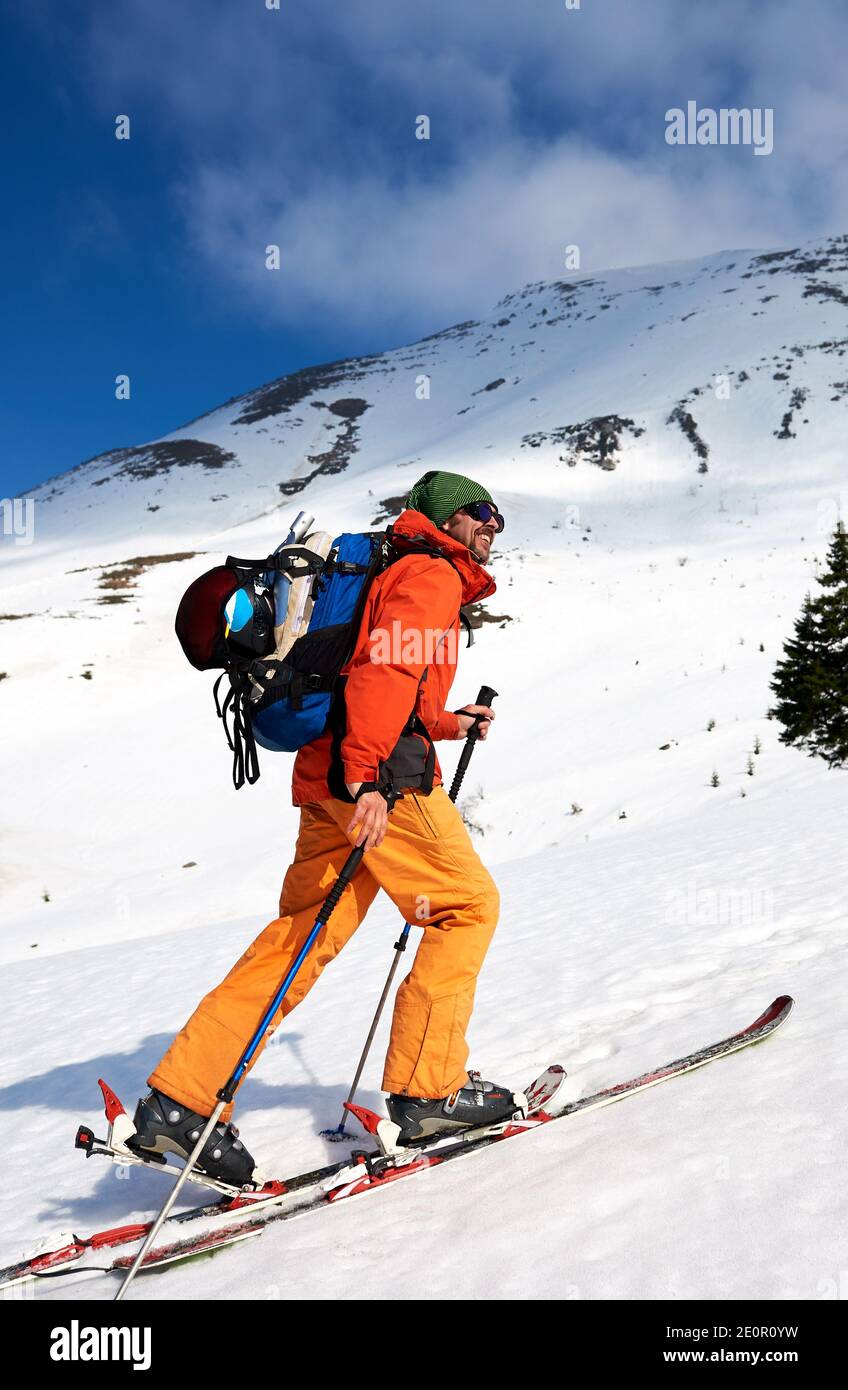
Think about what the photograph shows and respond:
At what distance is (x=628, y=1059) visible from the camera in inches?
154

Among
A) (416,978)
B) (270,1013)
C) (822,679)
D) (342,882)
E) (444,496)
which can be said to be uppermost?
(822,679)

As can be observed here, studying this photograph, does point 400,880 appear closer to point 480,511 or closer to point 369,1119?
point 369,1119

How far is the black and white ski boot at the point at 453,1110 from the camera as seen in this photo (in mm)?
3031

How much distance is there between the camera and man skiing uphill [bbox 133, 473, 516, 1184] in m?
2.83

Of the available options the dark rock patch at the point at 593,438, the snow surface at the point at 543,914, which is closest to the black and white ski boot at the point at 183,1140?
the snow surface at the point at 543,914

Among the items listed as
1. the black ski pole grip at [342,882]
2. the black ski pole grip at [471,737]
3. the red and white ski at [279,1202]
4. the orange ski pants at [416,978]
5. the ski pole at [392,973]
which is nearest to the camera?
the red and white ski at [279,1202]

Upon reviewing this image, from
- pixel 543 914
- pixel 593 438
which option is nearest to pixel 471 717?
pixel 543 914

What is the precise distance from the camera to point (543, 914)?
7617 millimetres

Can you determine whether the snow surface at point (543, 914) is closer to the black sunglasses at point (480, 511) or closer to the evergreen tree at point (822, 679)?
the evergreen tree at point (822, 679)

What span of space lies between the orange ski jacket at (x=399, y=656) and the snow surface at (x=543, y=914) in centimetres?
148

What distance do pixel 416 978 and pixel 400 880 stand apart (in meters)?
0.36

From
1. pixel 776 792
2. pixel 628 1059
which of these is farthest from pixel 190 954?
pixel 776 792
